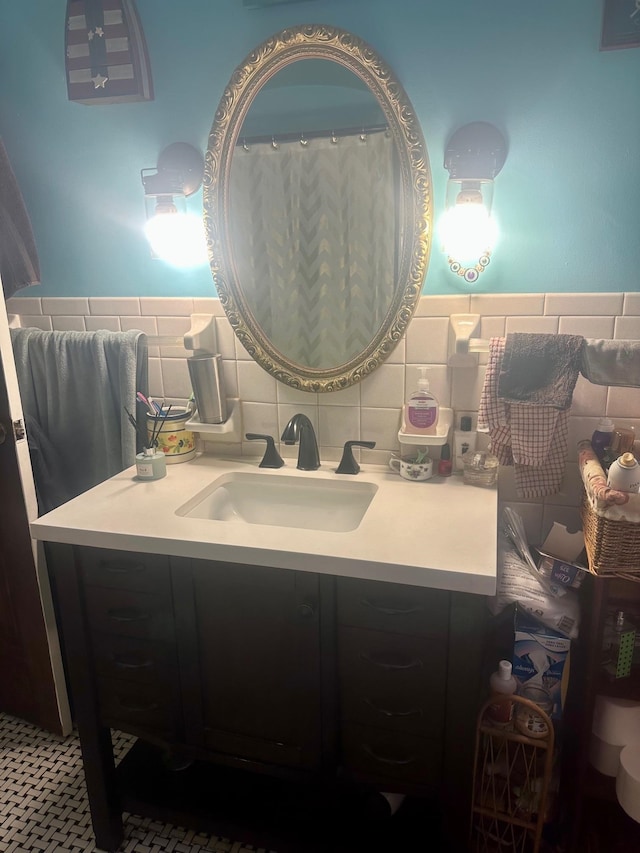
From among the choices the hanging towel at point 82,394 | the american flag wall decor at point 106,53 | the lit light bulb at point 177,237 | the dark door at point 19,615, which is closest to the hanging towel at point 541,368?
the lit light bulb at point 177,237

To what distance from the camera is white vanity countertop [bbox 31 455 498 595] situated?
111cm

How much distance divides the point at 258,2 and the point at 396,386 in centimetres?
97

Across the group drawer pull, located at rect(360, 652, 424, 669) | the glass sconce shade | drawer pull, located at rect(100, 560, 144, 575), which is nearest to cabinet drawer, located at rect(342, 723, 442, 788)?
drawer pull, located at rect(360, 652, 424, 669)

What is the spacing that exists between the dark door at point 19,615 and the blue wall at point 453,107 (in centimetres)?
57

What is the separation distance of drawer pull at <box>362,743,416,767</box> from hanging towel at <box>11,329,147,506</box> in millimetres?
970

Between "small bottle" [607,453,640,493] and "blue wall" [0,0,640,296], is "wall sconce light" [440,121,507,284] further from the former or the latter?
"small bottle" [607,453,640,493]

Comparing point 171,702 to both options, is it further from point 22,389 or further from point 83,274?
point 83,274

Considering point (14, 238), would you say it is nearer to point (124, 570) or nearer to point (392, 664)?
point (124, 570)

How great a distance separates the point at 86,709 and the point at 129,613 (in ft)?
0.98

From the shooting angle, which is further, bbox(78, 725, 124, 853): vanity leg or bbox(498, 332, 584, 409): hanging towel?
bbox(78, 725, 124, 853): vanity leg

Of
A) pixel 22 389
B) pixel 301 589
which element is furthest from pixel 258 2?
pixel 301 589

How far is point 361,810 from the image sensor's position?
1.46 m

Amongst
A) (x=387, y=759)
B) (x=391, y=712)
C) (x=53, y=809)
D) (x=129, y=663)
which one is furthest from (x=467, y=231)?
(x=53, y=809)

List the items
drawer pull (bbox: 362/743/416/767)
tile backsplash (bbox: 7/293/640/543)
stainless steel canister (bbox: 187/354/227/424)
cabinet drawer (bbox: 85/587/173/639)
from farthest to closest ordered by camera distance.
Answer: stainless steel canister (bbox: 187/354/227/424) → tile backsplash (bbox: 7/293/640/543) → cabinet drawer (bbox: 85/587/173/639) → drawer pull (bbox: 362/743/416/767)
